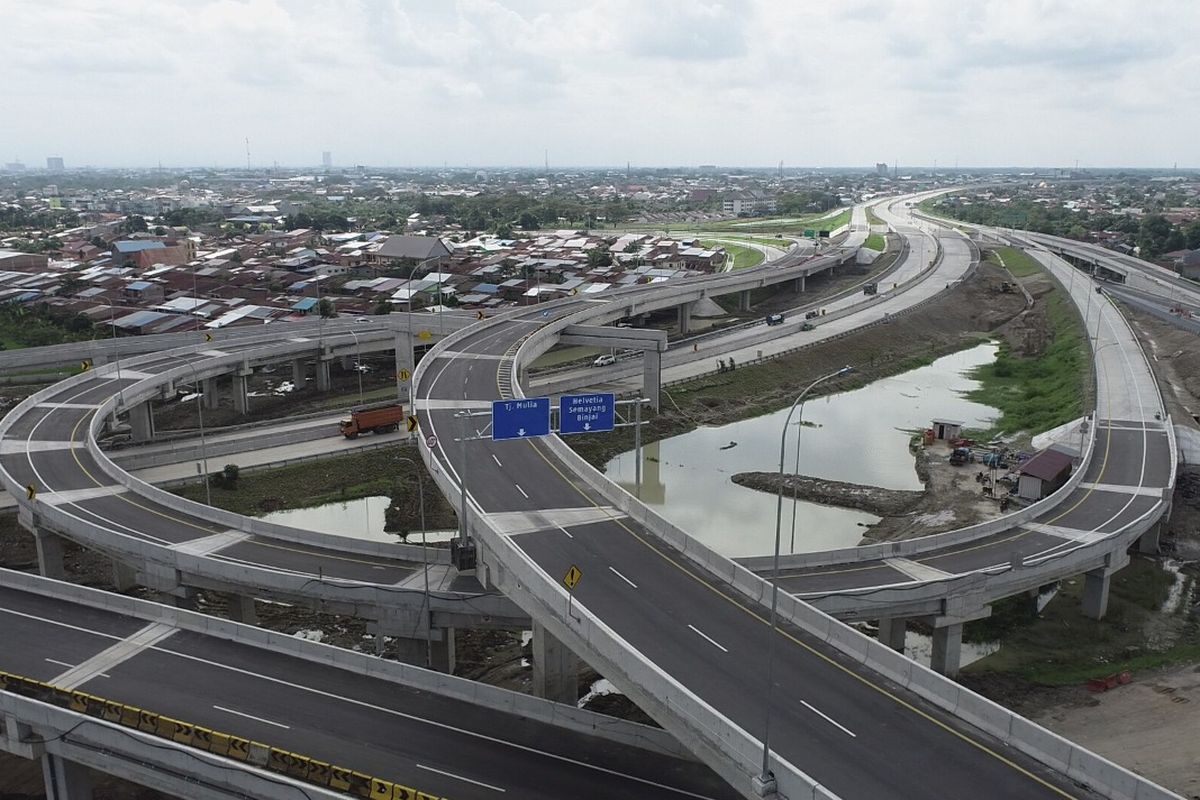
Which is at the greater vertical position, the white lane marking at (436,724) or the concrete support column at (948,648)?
the white lane marking at (436,724)

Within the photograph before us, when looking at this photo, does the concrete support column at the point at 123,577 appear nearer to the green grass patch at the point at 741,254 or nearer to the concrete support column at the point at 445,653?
the concrete support column at the point at 445,653

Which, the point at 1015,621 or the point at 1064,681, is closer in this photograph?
the point at 1064,681

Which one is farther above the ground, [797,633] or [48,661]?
[797,633]

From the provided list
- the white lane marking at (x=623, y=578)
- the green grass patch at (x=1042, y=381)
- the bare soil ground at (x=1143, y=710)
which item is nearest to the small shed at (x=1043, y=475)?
the bare soil ground at (x=1143, y=710)

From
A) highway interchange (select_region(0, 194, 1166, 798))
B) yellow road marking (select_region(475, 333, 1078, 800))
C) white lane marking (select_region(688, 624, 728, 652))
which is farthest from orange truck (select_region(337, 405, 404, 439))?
white lane marking (select_region(688, 624, 728, 652))

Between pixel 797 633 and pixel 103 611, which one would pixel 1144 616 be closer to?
pixel 797 633

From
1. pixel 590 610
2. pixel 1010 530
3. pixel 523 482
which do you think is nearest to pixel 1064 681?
pixel 1010 530
